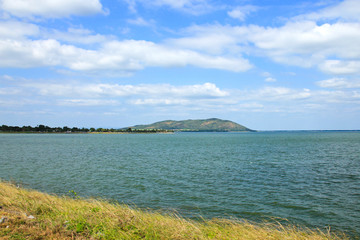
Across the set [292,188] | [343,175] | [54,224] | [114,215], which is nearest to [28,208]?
[54,224]

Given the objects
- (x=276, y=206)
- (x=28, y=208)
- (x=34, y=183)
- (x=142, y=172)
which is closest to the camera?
(x=28, y=208)

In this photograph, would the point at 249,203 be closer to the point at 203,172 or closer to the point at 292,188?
the point at 292,188

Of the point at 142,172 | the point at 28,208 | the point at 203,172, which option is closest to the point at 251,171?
the point at 203,172

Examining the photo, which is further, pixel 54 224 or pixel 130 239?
pixel 54 224

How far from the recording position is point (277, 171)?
38969 mm

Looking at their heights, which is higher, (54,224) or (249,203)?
(54,224)

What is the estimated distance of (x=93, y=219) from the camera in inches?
471

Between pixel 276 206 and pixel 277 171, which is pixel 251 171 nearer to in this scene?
pixel 277 171

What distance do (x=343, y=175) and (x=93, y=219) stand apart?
117ft

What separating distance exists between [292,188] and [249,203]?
26.5ft

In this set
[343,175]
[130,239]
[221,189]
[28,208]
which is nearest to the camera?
[130,239]

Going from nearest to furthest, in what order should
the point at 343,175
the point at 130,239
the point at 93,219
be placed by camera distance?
the point at 130,239, the point at 93,219, the point at 343,175

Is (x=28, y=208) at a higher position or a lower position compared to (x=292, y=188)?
higher

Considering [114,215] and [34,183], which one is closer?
[114,215]
